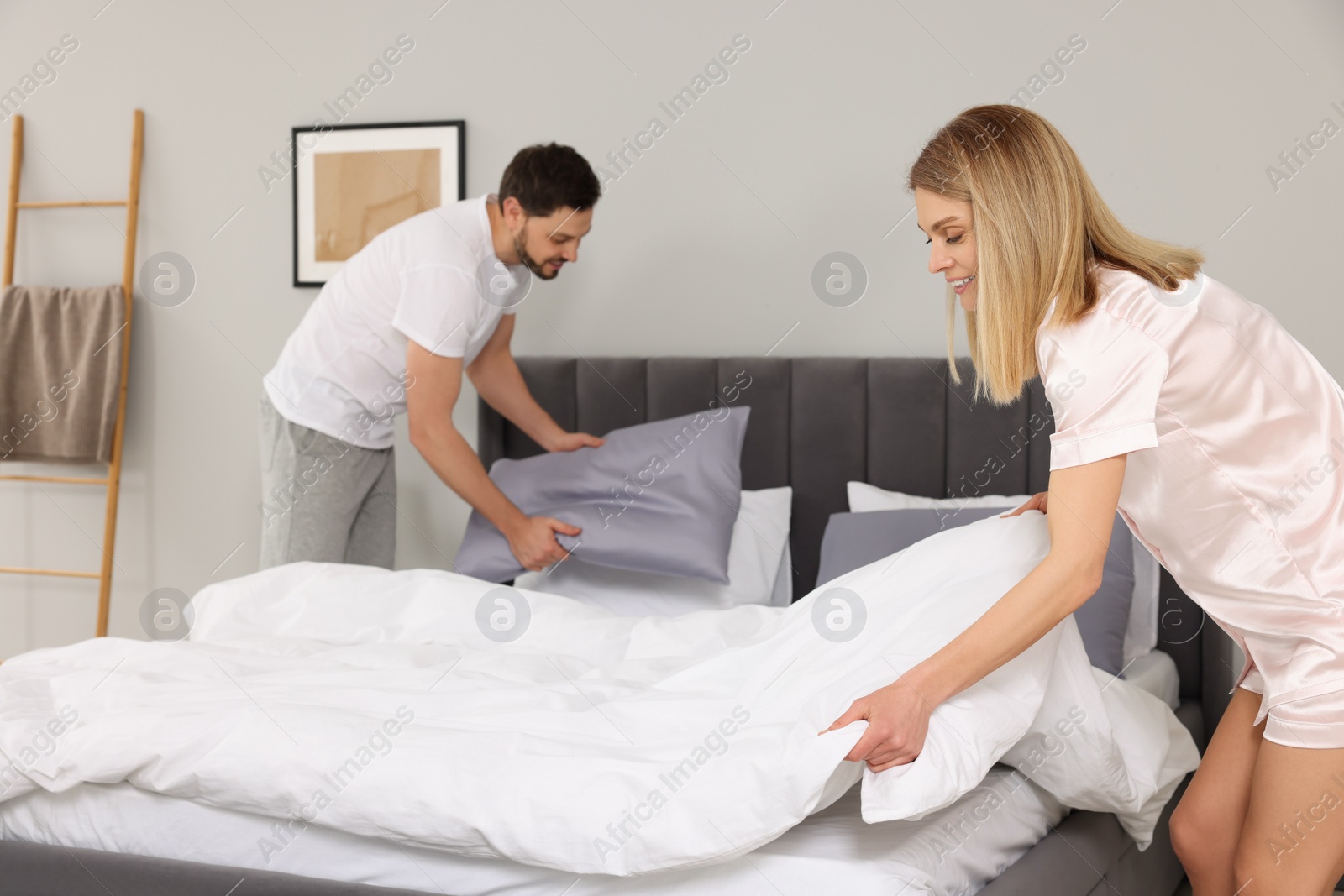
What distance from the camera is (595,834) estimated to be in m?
1.19

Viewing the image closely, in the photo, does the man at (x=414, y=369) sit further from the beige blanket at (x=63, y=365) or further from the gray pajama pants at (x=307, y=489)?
the beige blanket at (x=63, y=365)

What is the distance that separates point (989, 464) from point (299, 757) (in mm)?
1770

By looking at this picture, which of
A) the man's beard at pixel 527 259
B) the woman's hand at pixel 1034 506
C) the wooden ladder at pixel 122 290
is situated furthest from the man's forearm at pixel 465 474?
the wooden ladder at pixel 122 290

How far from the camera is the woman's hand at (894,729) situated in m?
1.15

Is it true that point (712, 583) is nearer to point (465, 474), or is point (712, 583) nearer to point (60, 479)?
point (465, 474)

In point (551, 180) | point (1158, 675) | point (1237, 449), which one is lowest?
point (1158, 675)

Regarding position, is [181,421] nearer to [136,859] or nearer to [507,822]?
[136,859]

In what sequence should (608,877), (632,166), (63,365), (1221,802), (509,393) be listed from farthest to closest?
(63,365), (632,166), (509,393), (1221,802), (608,877)

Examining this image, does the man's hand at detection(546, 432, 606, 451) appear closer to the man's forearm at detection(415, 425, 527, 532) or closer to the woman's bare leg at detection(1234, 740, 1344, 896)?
the man's forearm at detection(415, 425, 527, 532)

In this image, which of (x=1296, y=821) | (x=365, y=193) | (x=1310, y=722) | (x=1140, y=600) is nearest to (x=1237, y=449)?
(x=1310, y=722)

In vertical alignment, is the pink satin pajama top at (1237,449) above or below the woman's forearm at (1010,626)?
above

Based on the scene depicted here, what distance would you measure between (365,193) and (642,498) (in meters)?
1.38

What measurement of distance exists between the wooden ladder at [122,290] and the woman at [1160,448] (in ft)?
9.46

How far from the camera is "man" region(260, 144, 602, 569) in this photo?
2414 millimetres
